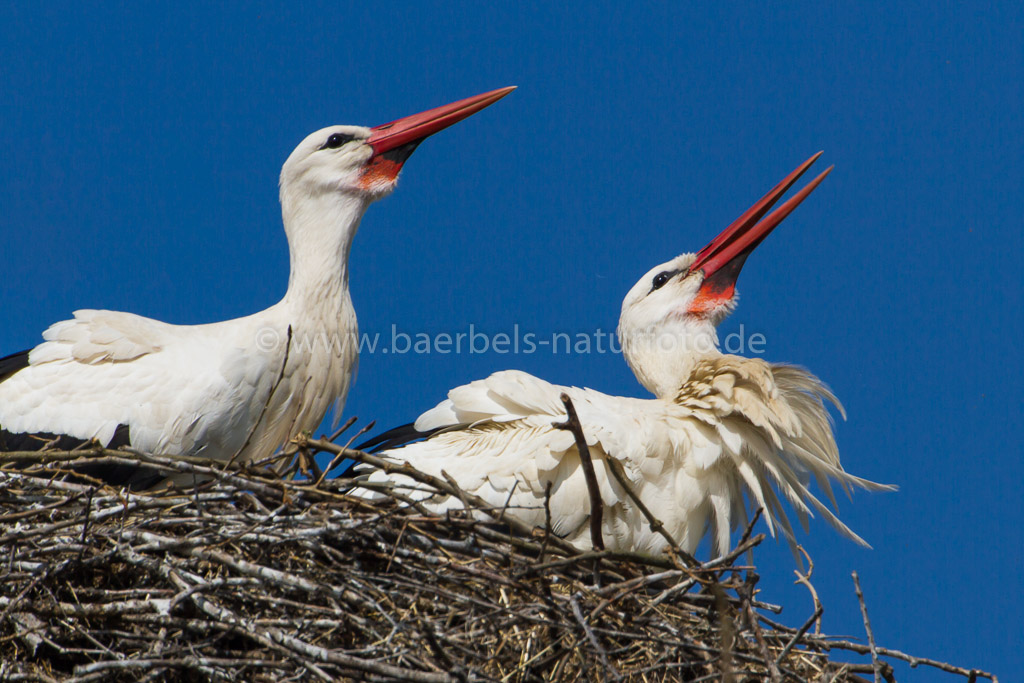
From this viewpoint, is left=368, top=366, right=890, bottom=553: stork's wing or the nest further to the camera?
left=368, top=366, right=890, bottom=553: stork's wing

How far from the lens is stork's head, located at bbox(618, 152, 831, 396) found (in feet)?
12.5

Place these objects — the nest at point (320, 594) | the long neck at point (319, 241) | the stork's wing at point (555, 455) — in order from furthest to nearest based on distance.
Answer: the long neck at point (319, 241), the stork's wing at point (555, 455), the nest at point (320, 594)

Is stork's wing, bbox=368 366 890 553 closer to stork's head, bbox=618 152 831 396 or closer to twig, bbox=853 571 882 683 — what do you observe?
stork's head, bbox=618 152 831 396

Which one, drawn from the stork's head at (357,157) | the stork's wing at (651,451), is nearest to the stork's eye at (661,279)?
the stork's wing at (651,451)

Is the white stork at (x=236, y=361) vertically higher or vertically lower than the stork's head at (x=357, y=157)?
lower

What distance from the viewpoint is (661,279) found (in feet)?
12.9

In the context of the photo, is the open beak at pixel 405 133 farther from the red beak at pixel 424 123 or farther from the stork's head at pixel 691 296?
the stork's head at pixel 691 296

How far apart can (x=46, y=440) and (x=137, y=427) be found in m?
0.22

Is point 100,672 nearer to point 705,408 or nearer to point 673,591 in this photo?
point 673,591

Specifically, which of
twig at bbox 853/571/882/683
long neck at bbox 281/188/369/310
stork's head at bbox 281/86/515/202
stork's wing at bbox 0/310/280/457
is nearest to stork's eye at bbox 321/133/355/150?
stork's head at bbox 281/86/515/202

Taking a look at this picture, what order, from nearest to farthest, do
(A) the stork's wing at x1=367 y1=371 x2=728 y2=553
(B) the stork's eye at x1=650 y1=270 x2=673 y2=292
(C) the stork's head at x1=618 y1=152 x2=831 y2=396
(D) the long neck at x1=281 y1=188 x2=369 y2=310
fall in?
1. (A) the stork's wing at x1=367 y1=371 x2=728 y2=553
2. (D) the long neck at x1=281 y1=188 x2=369 y2=310
3. (C) the stork's head at x1=618 y1=152 x2=831 y2=396
4. (B) the stork's eye at x1=650 y1=270 x2=673 y2=292

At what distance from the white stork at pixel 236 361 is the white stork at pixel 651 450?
0.32 meters

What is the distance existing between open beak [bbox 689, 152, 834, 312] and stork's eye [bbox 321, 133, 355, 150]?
120 centimetres

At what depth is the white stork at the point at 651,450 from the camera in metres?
2.96
